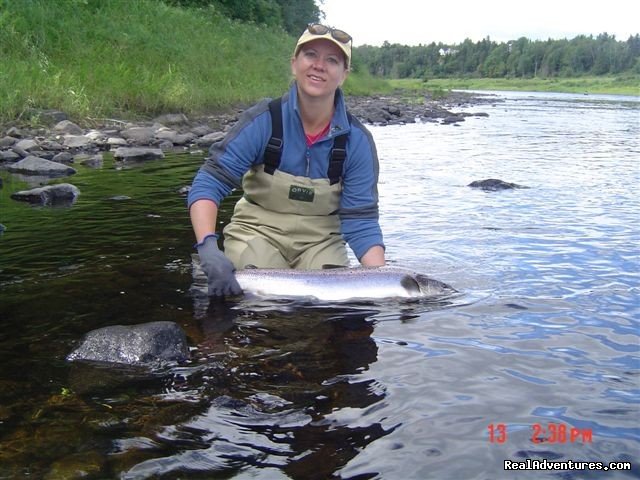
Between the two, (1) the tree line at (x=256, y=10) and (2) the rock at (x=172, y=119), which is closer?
(2) the rock at (x=172, y=119)

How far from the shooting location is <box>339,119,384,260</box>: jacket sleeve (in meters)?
5.29

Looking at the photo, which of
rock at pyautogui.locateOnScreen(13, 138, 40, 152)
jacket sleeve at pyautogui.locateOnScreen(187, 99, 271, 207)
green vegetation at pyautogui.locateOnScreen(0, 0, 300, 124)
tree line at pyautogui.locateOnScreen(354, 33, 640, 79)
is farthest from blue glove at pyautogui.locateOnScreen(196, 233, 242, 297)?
tree line at pyautogui.locateOnScreen(354, 33, 640, 79)

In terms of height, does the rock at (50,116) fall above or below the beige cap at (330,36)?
below

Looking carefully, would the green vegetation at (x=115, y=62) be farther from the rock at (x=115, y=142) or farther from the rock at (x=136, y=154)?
the rock at (x=136, y=154)

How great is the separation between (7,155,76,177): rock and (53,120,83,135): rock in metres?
3.32

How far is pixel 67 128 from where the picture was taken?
13828 mm

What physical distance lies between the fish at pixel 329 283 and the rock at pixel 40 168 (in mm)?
6869

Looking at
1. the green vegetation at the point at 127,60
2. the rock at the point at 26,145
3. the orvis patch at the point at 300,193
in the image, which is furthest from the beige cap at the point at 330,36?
the green vegetation at the point at 127,60

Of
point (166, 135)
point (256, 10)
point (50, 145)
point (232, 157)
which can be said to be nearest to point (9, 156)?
point (50, 145)

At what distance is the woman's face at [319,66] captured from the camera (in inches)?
197

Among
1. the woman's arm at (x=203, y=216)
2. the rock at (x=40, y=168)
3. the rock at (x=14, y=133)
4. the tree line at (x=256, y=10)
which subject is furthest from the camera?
the tree line at (x=256, y=10)

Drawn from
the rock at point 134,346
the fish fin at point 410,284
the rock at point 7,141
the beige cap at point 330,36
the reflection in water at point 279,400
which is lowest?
the reflection in water at point 279,400

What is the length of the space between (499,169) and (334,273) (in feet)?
31.5

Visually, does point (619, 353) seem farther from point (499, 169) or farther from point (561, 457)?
point (499, 169)
